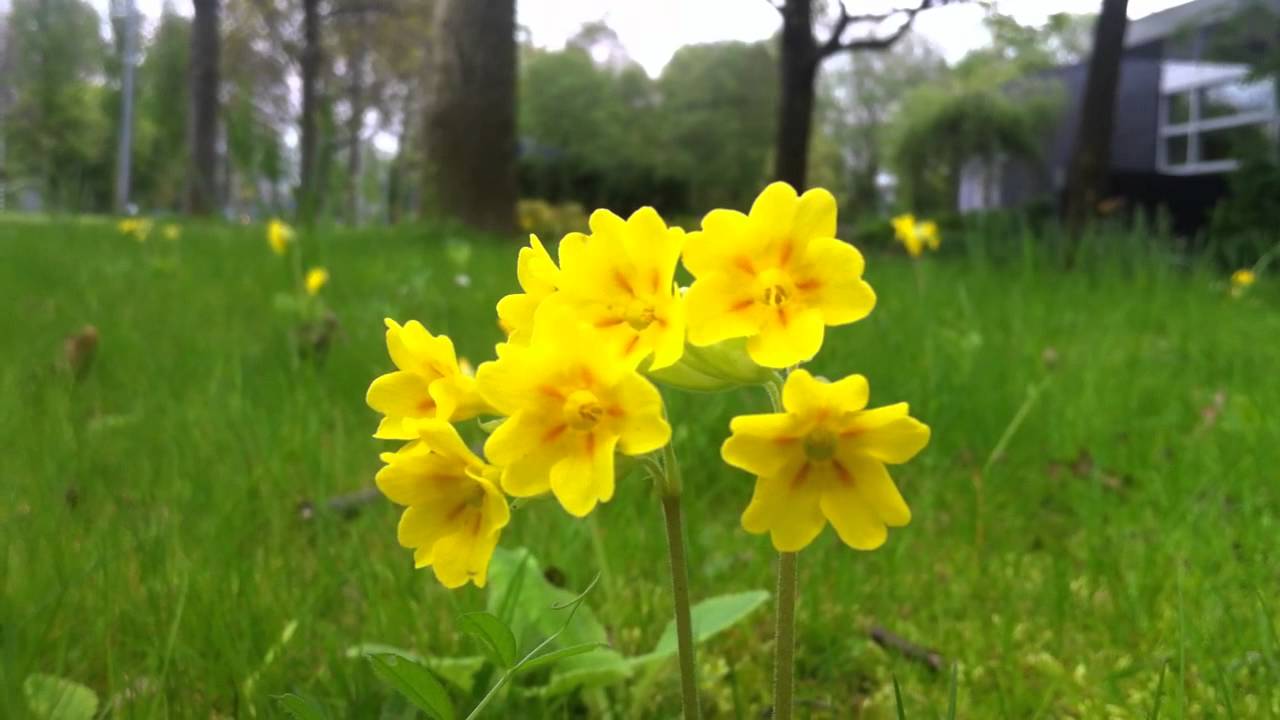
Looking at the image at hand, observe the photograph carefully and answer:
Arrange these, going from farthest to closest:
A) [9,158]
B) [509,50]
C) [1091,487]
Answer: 1. [9,158]
2. [509,50]
3. [1091,487]

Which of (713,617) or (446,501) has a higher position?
(446,501)

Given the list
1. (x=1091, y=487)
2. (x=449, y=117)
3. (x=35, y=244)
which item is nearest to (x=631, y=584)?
(x=1091, y=487)

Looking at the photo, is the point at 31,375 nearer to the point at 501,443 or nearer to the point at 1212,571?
the point at 501,443

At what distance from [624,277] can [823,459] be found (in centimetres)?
18

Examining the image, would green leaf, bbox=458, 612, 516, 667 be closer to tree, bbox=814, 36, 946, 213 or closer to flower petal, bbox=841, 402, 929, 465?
flower petal, bbox=841, 402, 929, 465

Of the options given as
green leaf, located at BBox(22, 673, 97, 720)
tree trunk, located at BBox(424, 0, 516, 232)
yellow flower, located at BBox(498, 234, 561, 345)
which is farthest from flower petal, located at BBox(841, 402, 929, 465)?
tree trunk, located at BBox(424, 0, 516, 232)

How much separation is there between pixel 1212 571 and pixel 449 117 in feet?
24.9

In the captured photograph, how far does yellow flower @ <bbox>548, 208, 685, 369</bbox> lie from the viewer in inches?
24.9

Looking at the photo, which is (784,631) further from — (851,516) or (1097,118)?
(1097,118)

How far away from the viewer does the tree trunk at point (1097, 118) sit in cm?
852

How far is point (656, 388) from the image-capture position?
588mm

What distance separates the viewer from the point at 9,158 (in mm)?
31078

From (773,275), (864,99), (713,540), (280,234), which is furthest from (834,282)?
(864,99)

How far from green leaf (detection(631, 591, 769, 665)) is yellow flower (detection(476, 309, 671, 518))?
1.43ft
